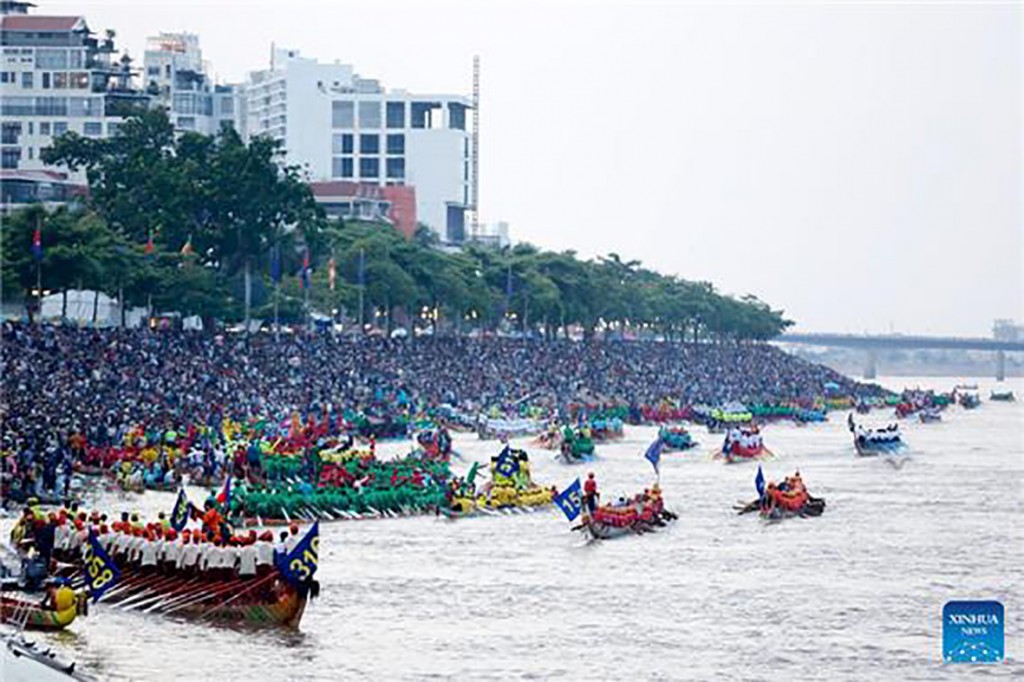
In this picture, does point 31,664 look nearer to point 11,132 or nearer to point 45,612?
point 45,612

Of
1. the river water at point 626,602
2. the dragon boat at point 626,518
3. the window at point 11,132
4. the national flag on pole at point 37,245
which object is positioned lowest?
the river water at point 626,602

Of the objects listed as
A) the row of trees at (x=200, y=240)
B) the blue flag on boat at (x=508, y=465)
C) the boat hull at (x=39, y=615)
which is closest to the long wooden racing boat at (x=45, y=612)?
the boat hull at (x=39, y=615)

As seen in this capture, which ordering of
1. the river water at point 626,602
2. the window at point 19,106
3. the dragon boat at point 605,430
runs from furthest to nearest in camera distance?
the window at point 19,106
the dragon boat at point 605,430
the river water at point 626,602

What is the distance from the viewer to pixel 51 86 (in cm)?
18838

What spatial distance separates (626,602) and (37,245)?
5310 centimetres

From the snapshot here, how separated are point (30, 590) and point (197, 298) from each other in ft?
251

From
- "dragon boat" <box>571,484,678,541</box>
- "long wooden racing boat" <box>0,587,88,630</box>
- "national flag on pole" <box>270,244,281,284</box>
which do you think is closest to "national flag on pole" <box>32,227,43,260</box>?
"national flag on pole" <box>270,244,281,284</box>

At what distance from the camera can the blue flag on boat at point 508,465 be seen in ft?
262

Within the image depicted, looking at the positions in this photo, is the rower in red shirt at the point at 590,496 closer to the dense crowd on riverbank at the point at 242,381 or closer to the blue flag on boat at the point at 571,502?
the blue flag on boat at the point at 571,502

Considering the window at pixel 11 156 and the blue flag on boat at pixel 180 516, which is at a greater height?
the window at pixel 11 156

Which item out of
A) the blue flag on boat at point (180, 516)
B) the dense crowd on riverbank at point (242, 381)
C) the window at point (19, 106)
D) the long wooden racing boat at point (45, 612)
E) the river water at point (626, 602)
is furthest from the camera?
the window at point (19, 106)

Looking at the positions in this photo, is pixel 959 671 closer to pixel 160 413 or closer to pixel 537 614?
pixel 537 614

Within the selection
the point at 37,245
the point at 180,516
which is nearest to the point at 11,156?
the point at 37,245

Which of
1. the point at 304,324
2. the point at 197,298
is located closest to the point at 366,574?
→ the point at 197,298
